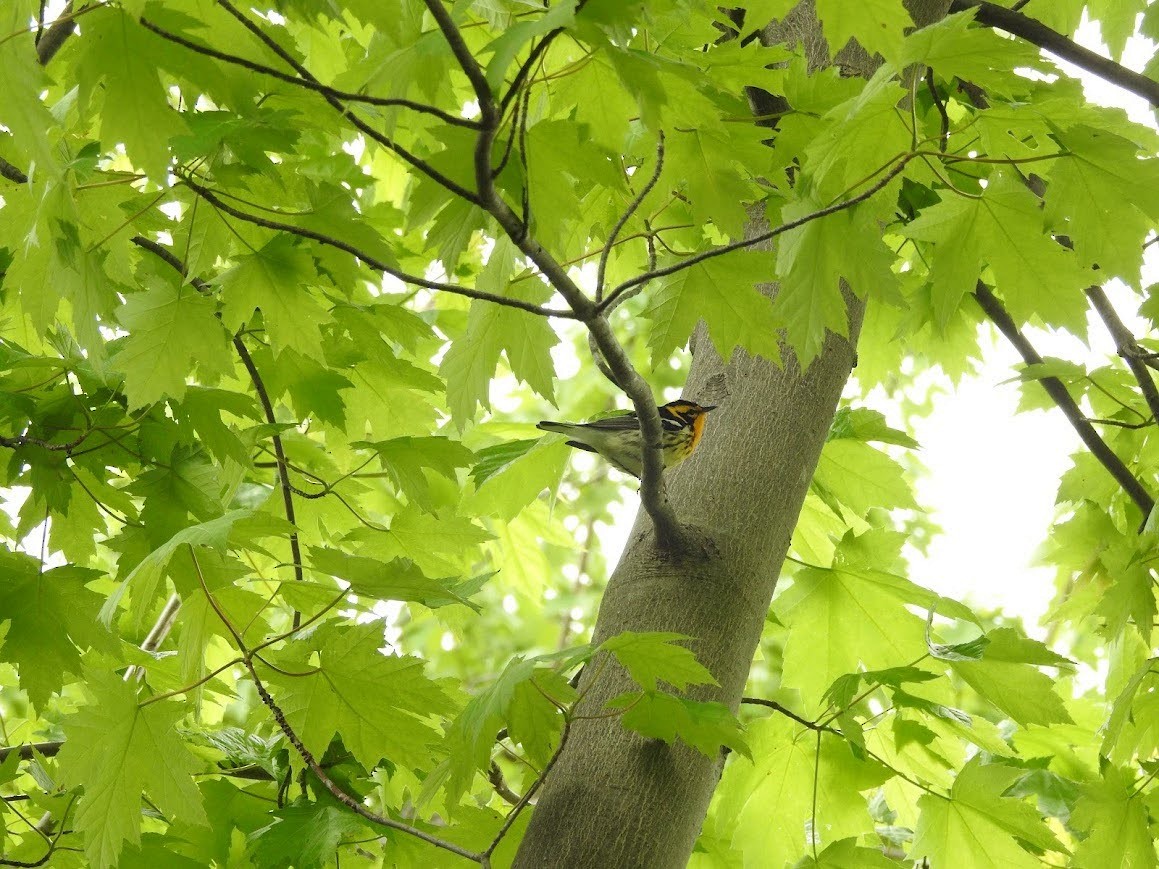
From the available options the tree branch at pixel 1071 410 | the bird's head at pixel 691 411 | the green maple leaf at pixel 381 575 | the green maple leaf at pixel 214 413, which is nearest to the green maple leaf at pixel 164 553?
the green maple leaf at pixel 381 575

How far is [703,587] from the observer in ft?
6.38

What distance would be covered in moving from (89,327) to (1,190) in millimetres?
449

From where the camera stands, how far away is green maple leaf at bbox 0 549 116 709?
1910mm

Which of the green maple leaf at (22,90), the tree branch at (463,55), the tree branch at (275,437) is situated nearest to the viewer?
the tree branch at (463,55)

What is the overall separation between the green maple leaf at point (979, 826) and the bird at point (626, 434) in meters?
0.96

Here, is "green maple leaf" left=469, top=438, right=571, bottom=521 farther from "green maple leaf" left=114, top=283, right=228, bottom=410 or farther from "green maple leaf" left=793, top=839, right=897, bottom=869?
"green maple leaf" left=793, top=839, right=897, bottom=869

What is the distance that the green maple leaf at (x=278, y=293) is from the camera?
6.32 ft

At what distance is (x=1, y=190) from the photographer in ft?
6.40

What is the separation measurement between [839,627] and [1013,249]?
1066mm

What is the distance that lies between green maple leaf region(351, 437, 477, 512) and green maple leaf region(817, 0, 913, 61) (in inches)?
43.3

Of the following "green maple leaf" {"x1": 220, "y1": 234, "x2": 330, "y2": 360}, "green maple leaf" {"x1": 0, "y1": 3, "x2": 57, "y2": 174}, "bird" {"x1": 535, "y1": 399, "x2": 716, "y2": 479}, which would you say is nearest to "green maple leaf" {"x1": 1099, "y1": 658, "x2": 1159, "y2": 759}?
"bird" {"x1": 535, "y1": 399, "x2": 716, "y2": 479}

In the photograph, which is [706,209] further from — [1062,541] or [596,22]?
[1062,541]

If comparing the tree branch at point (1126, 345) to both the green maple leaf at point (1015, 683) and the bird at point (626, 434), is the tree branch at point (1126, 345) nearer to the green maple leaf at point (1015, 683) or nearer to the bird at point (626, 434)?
the green maple leaf at point (1015, 683)

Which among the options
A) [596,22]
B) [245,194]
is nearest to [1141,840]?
[596,22]
